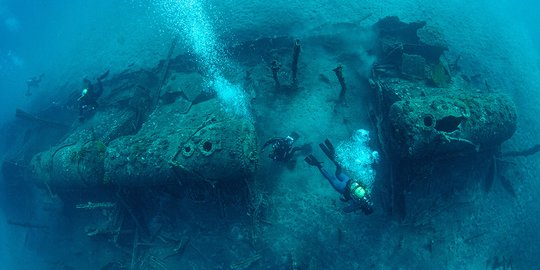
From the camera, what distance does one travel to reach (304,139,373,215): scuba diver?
19.0 ft

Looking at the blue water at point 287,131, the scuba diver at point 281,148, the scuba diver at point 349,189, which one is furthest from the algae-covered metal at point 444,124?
the scuba diver at point 281,148

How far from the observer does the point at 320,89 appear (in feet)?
29.5

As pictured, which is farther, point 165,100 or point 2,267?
point 2,267

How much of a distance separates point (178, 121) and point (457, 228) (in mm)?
7648

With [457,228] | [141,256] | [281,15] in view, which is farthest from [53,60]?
[457,228]

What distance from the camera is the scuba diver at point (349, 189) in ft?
19.0

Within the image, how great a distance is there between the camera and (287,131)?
8250 millimetres

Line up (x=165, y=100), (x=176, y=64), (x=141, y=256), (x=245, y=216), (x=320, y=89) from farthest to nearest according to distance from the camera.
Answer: (x=176, y=64)
(x=165, y=100)
(x=320, y=89)
(x=141, y=256)
(x=245, y=216)

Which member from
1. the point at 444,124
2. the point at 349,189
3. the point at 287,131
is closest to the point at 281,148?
the point at 287,131

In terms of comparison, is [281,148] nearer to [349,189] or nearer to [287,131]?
[287,131]

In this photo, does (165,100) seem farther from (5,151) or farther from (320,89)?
(5,151)

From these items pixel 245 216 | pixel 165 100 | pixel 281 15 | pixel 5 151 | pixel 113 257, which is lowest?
pixel 5 151

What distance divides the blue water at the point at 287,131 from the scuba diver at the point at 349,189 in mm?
690

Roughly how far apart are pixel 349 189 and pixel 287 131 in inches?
107
